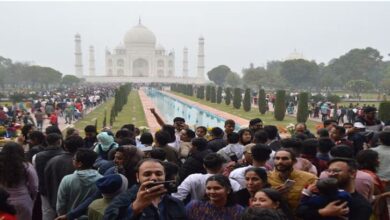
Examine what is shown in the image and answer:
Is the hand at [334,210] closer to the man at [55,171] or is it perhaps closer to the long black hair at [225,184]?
the long black hair at [225,184]

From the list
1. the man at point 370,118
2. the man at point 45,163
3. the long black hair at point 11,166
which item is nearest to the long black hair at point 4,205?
the long black hair at point 11,166

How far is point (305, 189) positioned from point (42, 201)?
2.15m

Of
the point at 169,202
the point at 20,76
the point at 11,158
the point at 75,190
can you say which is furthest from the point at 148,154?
the point at 20,76

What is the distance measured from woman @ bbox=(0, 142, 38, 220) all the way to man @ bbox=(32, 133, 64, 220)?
54cm

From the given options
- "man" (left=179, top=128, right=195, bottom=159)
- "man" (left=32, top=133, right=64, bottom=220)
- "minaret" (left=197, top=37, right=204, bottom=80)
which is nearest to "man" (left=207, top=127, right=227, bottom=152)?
"man" (left=179, top=128, right=195, bottom=159)

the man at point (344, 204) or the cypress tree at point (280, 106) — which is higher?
Answer: the man at point (344, 204)

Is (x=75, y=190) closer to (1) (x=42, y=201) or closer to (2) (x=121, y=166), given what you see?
(2) (x=121, y=166)

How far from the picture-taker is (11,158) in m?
3.02

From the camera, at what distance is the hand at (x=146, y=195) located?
201 centimetres

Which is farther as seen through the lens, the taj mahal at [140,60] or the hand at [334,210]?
the taj mahal at [140,60]

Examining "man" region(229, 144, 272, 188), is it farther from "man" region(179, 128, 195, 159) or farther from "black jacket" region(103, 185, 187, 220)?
"man" region(179, 128, 195, 159)

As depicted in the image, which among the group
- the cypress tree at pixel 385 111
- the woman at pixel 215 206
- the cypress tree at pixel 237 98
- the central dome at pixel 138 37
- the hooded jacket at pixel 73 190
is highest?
the central dome at pixel 138 37

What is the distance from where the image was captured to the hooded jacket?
120 inches

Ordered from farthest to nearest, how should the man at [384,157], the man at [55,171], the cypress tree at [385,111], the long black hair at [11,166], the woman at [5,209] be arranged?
the cypress tree at [385,111] → the man at [384,157] → the man at [55,171] → the long black hair at [11,166] → the woman at [5,209]
